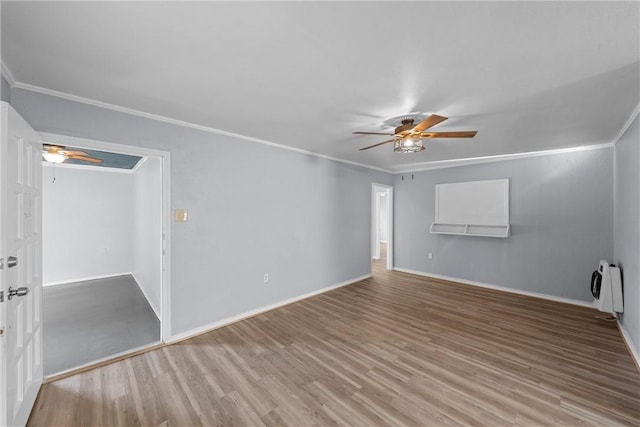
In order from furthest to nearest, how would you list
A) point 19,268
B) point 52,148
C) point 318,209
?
point 318,209
point 52,148
point 19,268

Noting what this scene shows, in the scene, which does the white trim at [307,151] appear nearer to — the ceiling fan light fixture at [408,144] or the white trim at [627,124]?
the white trim at [627,124]

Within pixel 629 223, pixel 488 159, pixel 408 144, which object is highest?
pixel 488 159

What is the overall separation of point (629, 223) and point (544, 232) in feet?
5.14

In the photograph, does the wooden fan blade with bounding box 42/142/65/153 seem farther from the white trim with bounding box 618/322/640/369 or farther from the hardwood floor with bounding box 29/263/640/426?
the white trim with bounding box 618/322/640/369

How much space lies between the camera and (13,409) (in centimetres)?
154

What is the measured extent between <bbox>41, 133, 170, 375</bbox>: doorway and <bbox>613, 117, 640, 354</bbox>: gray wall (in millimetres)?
4845

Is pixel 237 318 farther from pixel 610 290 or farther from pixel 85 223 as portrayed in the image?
pixel 610 290

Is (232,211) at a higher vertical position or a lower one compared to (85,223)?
higher

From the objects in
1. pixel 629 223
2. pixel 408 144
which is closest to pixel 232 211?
pixel 408 144

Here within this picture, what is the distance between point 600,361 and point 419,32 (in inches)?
136

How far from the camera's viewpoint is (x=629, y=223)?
2.84m

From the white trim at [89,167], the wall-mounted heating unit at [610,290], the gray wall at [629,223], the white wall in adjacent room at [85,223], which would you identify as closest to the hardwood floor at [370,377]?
the wall-mounted heating unit at [610,290]

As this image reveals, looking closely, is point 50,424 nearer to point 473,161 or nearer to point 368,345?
point 368,345

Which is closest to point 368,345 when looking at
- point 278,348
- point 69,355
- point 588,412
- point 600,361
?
point 278,348
